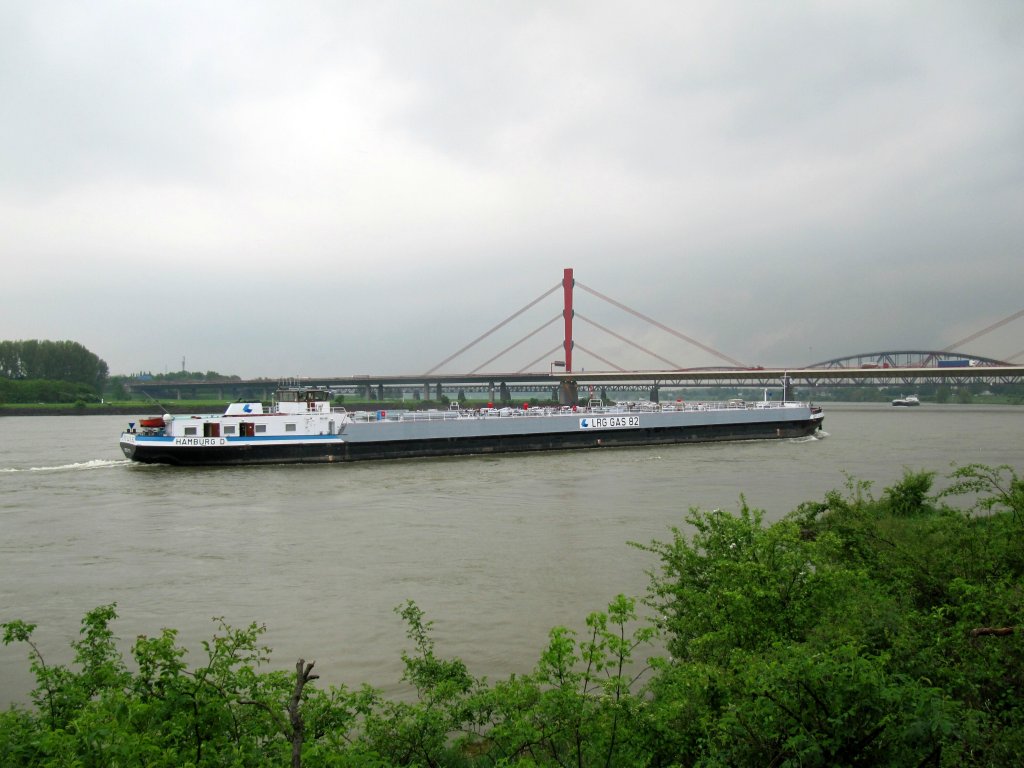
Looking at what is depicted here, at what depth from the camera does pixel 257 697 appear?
4.66m

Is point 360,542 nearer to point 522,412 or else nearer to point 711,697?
point 711,697

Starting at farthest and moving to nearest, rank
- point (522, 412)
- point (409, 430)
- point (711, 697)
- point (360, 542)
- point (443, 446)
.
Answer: point (522, 412) → point (443, 446) → point (409, 430) → point (360, 542) → point (711, 697)

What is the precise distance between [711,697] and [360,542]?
1124 centimetres

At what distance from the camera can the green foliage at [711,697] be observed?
11.9ft

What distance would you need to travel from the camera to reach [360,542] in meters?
14.8

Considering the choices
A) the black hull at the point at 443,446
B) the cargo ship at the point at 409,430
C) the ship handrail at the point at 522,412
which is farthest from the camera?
the ship handrail at the point at 522,412

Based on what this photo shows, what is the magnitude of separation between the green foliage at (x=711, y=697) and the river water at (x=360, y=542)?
3099 mm

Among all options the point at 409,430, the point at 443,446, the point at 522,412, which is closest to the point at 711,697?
the point at 409,430

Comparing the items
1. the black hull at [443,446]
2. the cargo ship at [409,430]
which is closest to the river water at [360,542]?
the black hull at [443,446]

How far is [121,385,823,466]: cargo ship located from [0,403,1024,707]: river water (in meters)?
1.12

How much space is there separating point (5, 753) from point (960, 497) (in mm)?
20475

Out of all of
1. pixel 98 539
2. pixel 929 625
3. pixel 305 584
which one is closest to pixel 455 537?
pixel 305 584

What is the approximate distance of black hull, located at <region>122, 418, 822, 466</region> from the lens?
27.9 metres

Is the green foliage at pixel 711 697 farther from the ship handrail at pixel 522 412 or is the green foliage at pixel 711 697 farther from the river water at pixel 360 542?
the ship handrail at pixel 522 412
